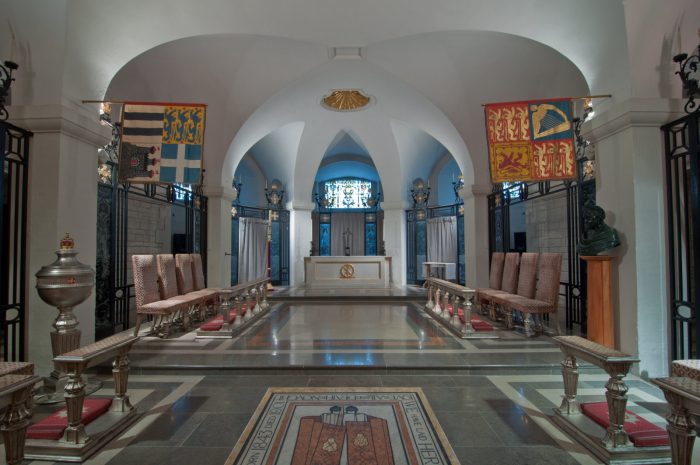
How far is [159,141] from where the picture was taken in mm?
4535

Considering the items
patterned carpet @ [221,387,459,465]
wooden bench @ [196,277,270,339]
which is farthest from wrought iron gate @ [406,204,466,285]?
patterned carpet @ [221,387,459,465]

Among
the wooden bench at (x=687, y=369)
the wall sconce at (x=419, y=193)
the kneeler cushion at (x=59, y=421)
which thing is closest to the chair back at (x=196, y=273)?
the kneeler cushion at (x=59, y=421)

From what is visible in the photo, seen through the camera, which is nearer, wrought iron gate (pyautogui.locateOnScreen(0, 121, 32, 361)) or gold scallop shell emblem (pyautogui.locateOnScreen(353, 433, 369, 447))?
gold scallop shell emblem (pyautogui.locateOnScreen(353, 433, 369, 447))

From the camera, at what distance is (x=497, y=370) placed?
12.4 feet

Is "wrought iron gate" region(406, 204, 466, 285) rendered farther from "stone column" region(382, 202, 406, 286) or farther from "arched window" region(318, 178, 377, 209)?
"arched window" region(318, 178, 377, 209)

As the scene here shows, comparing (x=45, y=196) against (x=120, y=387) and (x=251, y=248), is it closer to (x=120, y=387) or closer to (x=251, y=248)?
(x=120, y=387)

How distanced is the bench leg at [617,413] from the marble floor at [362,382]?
165 mm

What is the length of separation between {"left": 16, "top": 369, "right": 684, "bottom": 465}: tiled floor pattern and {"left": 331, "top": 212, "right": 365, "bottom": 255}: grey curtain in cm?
1165

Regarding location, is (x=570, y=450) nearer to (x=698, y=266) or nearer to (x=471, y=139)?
(x=698, y=266)

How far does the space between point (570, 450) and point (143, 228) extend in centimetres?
930

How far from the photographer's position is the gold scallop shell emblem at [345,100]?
9102mm

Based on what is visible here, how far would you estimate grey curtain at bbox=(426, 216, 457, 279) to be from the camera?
12.4 metres

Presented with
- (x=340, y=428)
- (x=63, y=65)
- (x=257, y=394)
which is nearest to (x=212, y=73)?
(x=63, y=65)

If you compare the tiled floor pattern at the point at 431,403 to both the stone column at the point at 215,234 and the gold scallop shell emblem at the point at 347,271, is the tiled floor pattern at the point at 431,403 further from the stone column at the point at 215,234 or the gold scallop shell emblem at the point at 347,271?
the gold scallop shell emblem at the point at 347,271
